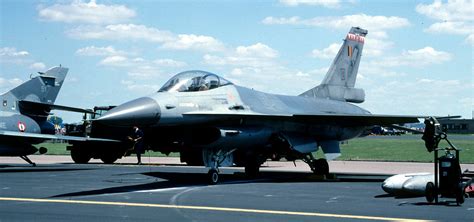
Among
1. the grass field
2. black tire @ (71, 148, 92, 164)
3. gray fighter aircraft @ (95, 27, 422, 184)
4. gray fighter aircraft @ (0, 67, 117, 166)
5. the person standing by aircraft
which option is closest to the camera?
gray fighter aircraft @ (95, 27, 422, 184)

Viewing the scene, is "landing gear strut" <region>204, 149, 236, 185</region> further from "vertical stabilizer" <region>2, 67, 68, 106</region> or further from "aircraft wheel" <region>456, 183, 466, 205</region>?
"vertical stabilizer" <region>2, 67, 68, 106</region>

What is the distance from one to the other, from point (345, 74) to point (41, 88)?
1187 centimetres

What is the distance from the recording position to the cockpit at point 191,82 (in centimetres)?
1605

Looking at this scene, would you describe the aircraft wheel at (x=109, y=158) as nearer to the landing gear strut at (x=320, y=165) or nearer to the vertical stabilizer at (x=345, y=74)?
the vertical stabilizer at (x=345, y=74)

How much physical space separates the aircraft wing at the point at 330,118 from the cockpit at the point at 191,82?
801 mm

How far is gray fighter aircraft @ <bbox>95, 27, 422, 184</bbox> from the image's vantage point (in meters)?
15.1

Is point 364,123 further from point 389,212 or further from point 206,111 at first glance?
point 389,212

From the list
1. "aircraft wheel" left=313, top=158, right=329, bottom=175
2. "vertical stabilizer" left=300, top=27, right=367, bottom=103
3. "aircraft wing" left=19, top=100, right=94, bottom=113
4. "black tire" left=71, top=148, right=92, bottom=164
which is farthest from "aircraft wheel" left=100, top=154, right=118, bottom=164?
"aircraft wheel" left=313, top=158, right=329, bottom=175

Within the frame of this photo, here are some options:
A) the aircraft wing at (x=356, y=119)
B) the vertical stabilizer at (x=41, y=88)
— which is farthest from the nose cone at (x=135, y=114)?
the vertical stabilizer at (x=41, y=88)

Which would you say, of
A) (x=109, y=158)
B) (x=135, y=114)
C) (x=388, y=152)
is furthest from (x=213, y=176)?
(x=388, y=152)

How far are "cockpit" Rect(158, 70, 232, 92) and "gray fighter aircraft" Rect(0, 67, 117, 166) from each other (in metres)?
7.72

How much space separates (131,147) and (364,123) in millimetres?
10924

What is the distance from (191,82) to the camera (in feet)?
53.5

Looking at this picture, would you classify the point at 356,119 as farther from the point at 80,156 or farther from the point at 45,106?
the point at 80,156
